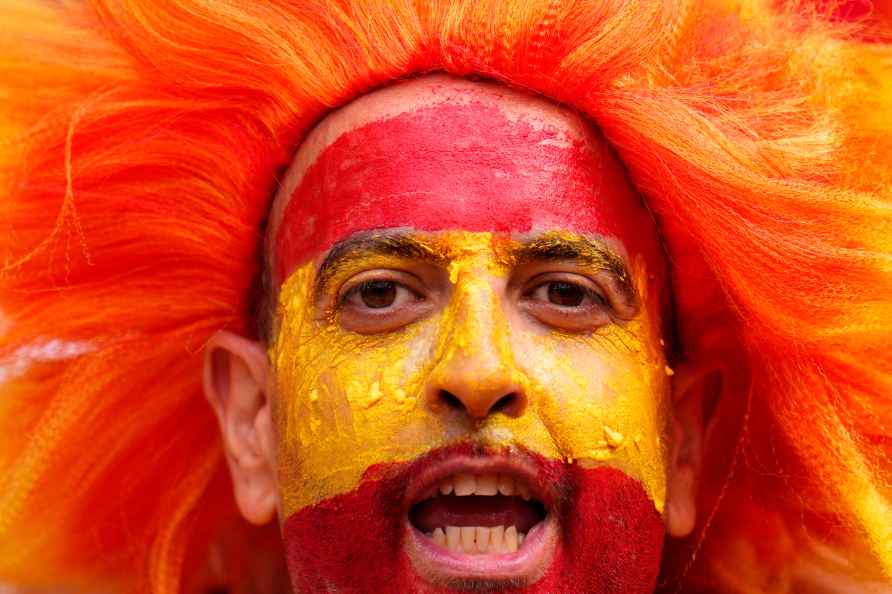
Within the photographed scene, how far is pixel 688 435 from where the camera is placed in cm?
279

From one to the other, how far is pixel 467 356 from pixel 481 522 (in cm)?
29

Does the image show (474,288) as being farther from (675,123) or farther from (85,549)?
(85,549)

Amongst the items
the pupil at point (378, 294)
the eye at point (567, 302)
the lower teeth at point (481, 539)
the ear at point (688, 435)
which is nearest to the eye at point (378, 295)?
the pupil at point (378, 294)

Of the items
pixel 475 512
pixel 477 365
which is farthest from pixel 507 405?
pixel 475 512

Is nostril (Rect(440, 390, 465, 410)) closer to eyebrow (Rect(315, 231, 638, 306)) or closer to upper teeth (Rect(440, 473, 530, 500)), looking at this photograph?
upper teeth (Rect(440, 473, 530, 500))

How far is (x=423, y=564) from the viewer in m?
2.33

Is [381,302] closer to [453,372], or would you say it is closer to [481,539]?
[453,372]

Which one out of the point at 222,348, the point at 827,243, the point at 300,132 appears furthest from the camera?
the point at 222,348

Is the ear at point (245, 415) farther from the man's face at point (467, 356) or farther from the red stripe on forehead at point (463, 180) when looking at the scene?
the red stripe on forehead at point (463, 180)

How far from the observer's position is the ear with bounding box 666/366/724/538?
2.71m

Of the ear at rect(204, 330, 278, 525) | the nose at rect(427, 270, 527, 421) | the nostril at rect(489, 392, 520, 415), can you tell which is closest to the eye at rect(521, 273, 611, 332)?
the nose at rect(427, 270, 527, 421)

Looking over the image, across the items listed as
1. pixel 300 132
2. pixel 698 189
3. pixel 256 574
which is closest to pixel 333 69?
pixel 300 132

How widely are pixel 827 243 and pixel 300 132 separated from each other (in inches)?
39.9

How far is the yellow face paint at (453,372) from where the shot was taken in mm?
2342
